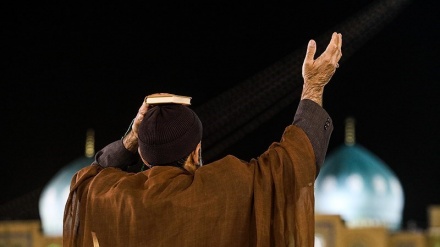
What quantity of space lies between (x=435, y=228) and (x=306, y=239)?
14.6 metres

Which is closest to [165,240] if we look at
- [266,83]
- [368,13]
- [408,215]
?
[368,13]

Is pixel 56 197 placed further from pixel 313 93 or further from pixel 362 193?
pixel 313 93

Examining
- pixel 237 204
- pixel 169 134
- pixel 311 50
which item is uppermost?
pixel 311 50

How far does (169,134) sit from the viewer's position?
1.46 meters

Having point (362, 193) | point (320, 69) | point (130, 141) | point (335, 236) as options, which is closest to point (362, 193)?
point (362, 193)

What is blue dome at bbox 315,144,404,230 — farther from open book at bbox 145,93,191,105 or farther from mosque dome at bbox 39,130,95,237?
open book at bbox 145,93,191,105

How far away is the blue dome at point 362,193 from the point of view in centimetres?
1602

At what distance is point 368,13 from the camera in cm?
1191

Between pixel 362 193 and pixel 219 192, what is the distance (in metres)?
14.9

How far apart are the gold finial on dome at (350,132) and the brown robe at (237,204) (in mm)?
15877

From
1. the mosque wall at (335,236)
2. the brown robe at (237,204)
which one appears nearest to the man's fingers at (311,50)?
the brown robe at (237,204)


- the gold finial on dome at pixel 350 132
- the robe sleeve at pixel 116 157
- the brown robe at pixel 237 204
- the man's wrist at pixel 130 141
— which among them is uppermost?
the gold finial on dome at pixel 350 132

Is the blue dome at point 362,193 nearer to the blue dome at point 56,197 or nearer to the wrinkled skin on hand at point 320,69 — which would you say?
the blue dome at point 56,197

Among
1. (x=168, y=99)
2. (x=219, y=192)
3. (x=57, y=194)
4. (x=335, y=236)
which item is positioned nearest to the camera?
(x=219, y=192)
